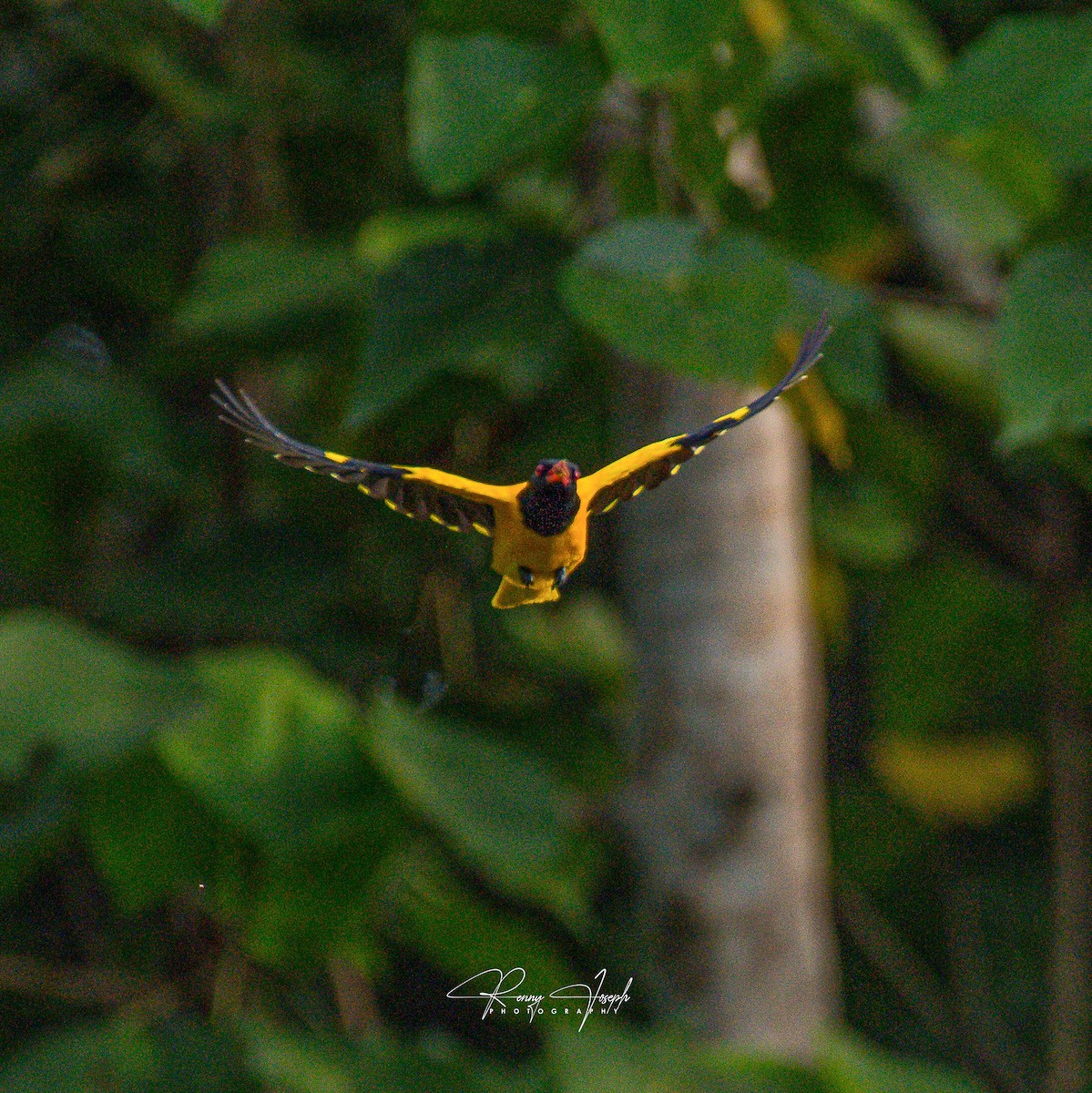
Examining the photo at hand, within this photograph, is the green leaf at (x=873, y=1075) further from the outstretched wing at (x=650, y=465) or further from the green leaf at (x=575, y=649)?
the outstretched wing at (x=650, y=465)

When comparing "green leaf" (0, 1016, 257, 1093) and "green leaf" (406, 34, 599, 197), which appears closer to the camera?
"green leaf" (406, 34, 599, 197)

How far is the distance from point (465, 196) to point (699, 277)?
1.21 meters

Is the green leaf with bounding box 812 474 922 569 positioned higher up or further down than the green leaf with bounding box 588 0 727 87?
further down

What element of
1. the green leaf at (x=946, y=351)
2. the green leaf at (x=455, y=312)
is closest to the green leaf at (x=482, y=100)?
the green leaf at (x=455, y=312)

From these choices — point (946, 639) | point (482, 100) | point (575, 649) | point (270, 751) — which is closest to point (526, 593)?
point (482, 100)

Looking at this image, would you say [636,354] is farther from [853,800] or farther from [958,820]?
[958,820]

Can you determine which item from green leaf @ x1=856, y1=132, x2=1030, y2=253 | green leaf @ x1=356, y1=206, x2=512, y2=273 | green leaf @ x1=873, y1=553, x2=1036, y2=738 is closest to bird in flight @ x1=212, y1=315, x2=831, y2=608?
green leaf @ x1=356, y1=206, x2=512, y2=273

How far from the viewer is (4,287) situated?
2.79 m

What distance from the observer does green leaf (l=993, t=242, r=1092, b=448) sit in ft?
3.59

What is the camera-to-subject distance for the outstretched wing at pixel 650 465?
769 millimetres

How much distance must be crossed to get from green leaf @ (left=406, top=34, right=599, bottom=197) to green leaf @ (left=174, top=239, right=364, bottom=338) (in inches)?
25.6

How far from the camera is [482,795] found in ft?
6.12

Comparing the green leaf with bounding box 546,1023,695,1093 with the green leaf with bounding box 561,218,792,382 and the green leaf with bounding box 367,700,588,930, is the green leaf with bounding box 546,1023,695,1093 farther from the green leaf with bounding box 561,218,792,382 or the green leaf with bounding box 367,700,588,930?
the green leaf with bounding box 561,218,792,382

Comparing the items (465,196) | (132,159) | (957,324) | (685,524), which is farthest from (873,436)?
(132,159)
